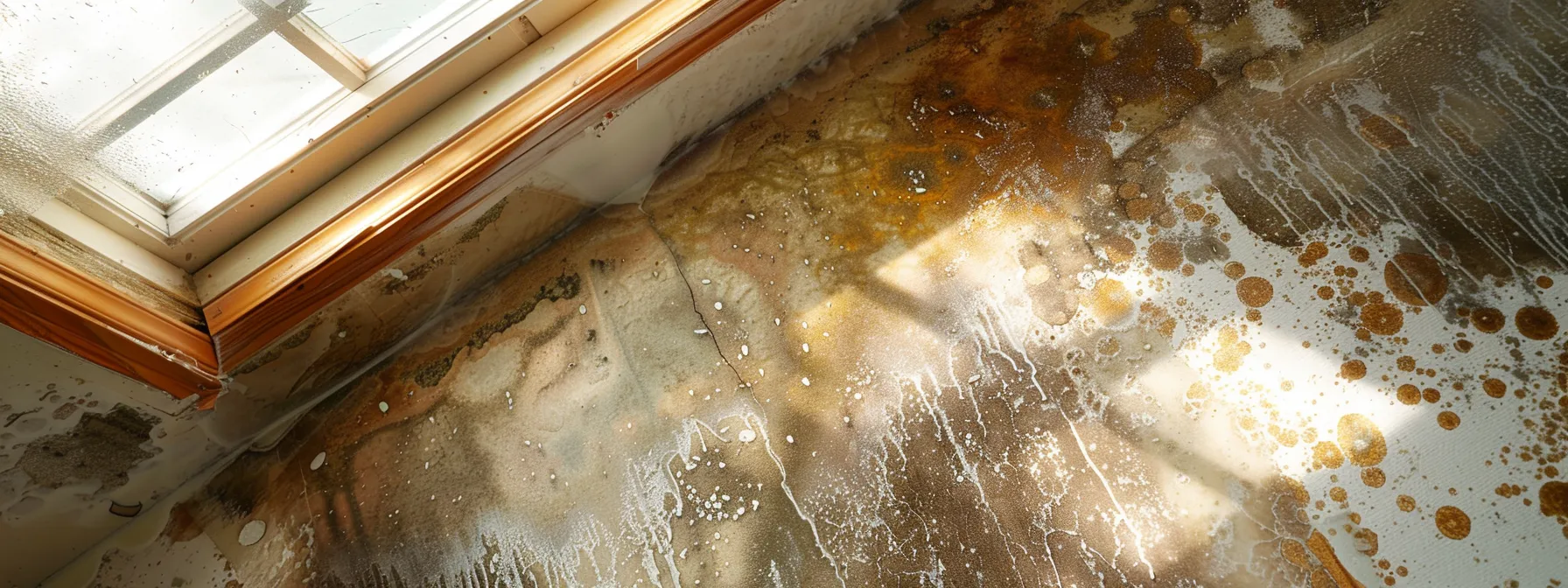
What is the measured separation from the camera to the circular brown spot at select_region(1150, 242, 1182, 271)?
5.36 ft

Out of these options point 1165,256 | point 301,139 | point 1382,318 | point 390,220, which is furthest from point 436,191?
point 1382,318

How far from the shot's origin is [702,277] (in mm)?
1842

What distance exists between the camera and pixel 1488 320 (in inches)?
57.0

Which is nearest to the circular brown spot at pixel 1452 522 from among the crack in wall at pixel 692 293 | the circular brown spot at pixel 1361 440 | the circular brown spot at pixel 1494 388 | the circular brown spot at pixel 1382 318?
the circular brown spot at pixel 1361 440

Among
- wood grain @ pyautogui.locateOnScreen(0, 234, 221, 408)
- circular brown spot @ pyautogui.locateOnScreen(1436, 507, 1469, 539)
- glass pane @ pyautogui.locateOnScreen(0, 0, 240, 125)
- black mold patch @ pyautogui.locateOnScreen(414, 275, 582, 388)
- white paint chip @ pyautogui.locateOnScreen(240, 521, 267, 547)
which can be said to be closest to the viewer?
glass pane @ pyautogui.locateOnScreen(0, 0, 240, 125)

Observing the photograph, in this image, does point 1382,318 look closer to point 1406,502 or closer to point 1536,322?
point 1536,322

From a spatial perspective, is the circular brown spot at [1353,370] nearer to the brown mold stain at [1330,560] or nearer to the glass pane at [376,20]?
the brown mold stain at [1330,560]

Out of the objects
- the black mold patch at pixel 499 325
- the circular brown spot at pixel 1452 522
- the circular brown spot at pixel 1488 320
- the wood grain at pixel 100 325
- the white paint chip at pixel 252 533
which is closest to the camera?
the wood grain at pixel 100 325

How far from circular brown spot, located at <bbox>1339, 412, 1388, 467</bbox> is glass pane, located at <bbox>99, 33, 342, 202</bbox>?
2.09 metres

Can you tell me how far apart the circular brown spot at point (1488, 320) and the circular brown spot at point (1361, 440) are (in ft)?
0.97

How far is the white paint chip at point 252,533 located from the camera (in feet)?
5.62

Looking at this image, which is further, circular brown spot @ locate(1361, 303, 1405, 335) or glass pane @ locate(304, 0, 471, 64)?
circular brown spot @ locate(1361, 303, 1405, 335)

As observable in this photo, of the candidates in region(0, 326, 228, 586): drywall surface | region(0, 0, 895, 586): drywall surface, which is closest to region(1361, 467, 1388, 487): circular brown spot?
region(0, 0, 895, 586): drywall surface

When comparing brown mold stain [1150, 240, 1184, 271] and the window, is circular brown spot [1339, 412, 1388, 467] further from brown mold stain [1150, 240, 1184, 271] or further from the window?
the window
